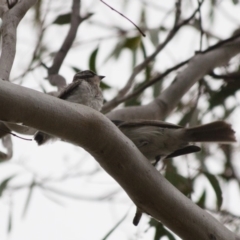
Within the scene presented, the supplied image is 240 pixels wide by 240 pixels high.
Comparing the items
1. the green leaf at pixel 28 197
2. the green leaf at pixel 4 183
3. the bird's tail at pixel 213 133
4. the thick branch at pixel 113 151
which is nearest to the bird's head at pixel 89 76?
the bird's tail at pixel 213 133

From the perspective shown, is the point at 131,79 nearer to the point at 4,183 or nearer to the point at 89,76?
the point at 89,76

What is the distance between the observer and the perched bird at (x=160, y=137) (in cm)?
338

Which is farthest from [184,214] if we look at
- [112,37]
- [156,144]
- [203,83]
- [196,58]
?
[112,37]

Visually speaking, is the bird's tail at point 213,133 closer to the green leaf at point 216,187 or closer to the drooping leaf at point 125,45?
the green leaf at point 216,187

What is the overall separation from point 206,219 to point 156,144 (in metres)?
0.88

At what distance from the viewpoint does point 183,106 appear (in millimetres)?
5574

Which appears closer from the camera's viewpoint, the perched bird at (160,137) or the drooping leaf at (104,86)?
the perched bird at (160,137)

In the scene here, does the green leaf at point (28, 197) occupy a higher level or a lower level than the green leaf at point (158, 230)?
higher

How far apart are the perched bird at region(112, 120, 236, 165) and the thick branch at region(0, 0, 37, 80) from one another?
0.85 m

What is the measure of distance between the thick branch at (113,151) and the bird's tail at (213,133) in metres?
0.68

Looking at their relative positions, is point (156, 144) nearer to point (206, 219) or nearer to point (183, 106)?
point (206, 219)

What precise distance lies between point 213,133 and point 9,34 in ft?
3.94

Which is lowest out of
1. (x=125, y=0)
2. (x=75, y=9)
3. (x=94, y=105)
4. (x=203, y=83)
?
(x=94, y=105)

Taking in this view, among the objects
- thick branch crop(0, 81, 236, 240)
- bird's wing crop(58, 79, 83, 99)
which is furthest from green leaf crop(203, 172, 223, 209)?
thick branch crop(0, 81, 236, 240)
